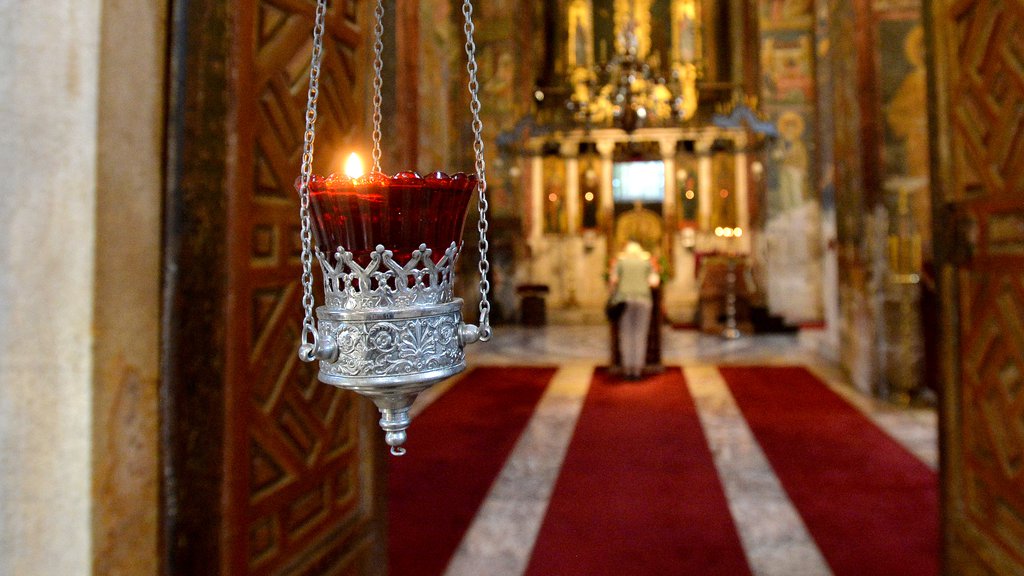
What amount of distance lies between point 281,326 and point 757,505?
2851 mm

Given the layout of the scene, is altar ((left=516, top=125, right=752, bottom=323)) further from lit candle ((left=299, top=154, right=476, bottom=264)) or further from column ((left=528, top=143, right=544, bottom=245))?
lit candle ((left=299, top=154, right=476, bottom=264))

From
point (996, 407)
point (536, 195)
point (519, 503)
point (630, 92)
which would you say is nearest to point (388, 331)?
point (996, 407)

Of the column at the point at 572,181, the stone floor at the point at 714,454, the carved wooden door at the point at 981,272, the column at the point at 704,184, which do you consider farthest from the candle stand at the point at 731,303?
the carved wooden door at the point at 981,272

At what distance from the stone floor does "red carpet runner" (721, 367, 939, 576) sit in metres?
0.12

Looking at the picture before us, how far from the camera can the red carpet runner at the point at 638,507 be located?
278cm

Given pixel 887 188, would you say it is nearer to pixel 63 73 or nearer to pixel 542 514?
pixel 542 514

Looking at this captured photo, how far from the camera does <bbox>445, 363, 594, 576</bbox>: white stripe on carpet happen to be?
2.84m

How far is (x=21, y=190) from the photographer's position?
143 cm

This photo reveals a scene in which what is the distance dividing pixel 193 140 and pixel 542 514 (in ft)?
8.54

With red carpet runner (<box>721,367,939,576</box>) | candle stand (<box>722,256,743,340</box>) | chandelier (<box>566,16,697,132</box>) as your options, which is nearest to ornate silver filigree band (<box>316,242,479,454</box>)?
red carpet runner (<box>721,367,939,576</box>)

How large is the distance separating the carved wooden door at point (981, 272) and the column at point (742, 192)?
42.6 feet

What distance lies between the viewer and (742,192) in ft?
49.9

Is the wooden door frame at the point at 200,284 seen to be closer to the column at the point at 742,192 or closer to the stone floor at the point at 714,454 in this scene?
the stone floor at the point at 714,454

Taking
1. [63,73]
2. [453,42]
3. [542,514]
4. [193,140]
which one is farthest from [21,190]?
[453,42]
